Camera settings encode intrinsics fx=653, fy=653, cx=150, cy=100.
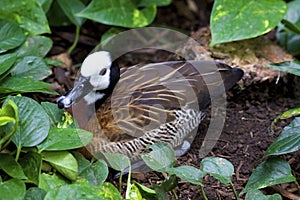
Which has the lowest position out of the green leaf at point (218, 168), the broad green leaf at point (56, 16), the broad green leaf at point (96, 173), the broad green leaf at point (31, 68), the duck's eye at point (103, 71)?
the broad green leaf at point (56, 16)

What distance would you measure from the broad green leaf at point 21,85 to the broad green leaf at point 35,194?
0.63m

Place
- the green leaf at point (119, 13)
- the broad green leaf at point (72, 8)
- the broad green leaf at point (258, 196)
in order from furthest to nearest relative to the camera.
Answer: the broad green leaf at point (72, 8)
the green leaf at point (119, 13)
the broad green leaf at point (258, 196)

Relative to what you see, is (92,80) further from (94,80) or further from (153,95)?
(153,95)

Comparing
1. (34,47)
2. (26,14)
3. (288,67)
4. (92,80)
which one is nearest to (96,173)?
(92,80)

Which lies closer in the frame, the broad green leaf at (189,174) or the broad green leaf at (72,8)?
the broad green leaf at (189,174)

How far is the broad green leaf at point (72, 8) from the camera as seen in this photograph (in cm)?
405

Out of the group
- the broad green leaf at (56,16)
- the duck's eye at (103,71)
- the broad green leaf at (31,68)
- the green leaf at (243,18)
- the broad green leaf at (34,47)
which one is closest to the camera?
the duck's eye at (103,71)

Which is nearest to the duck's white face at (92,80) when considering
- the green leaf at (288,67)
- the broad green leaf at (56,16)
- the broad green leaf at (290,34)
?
the green leaf at (288,67)

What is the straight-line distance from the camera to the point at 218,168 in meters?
2.74

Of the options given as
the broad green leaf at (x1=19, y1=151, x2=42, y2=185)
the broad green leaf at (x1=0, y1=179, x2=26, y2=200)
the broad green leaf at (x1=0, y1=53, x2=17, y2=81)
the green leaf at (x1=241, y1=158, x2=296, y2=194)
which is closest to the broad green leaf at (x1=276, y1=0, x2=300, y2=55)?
the green leaf at (x1=241, y1=158, x2=296, y2=194)

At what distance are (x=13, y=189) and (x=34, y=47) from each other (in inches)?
54.2

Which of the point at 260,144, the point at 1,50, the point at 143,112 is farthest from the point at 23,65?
the point at 260,144

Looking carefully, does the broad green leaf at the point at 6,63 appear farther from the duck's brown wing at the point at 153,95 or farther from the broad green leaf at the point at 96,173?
the broad green leaf at the point at 96,173

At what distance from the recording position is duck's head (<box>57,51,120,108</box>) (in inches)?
119
